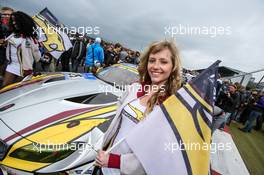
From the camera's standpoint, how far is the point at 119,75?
392cm

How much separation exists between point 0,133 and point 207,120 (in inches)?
76.1

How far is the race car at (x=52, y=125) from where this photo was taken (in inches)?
75.6

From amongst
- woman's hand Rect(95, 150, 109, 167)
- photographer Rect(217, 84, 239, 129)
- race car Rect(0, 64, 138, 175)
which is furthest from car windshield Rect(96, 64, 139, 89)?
photographer Rect(217, 84, 239, 129)

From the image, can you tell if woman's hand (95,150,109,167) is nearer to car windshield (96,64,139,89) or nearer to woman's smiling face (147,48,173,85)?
woman's smiling face (147,48,173,85)

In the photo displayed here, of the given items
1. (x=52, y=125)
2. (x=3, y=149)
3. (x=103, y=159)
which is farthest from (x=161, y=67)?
(x=3, y=149)

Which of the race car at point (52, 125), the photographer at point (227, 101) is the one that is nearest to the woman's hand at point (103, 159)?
the race car at point (52, 125)

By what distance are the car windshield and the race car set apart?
1.42 feet

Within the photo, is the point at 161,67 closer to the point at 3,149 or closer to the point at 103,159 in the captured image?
the point at 103,159

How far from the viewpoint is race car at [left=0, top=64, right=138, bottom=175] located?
6.30ft

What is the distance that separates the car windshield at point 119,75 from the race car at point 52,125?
0.43 m

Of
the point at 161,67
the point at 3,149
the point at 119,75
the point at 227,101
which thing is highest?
the point at 161,67

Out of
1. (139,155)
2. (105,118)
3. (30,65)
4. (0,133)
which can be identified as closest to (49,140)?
(0,133)

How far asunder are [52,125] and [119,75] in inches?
76.1

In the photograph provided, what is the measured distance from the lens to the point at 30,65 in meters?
3.79
